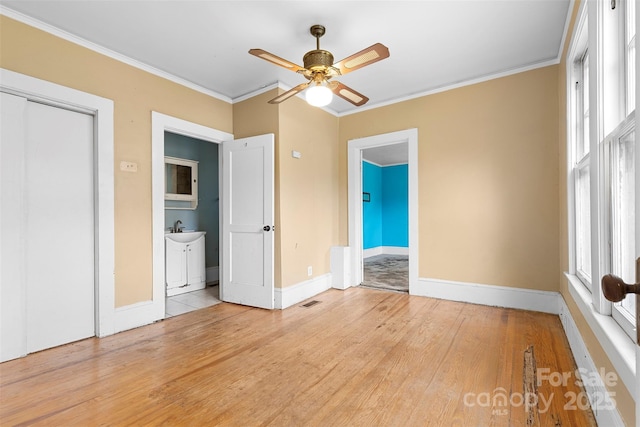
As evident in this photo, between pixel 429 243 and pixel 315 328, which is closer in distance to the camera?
pixel 315 328

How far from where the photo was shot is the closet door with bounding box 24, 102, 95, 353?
2.40 meters

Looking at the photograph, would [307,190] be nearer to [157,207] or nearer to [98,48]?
[157,207]

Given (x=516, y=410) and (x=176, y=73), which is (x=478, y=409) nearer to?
(x=516, y=410)

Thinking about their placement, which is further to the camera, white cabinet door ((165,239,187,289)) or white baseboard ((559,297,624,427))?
white cabinet door ((165,239,187,289))

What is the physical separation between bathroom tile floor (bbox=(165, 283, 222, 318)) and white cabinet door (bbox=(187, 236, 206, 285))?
18 cm

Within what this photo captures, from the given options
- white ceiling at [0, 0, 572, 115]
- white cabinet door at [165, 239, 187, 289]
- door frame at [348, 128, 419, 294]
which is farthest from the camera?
white cabinet door at [165, 239, 187, 289]

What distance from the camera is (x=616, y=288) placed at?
0.61 metres

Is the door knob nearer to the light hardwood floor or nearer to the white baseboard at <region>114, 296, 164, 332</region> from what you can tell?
the light hardwood floor

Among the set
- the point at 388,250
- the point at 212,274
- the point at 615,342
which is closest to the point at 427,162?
the point at 615,342

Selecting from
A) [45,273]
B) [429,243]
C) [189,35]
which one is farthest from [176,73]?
[429,243]

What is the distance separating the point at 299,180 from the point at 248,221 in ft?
2.71

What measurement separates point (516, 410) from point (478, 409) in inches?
7.9

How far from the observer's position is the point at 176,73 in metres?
3.26

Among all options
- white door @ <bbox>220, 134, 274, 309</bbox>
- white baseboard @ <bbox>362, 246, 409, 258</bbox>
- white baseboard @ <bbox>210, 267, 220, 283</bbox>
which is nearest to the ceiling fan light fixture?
white door @ <bbox>220, 134, 274, 309</bbox>
